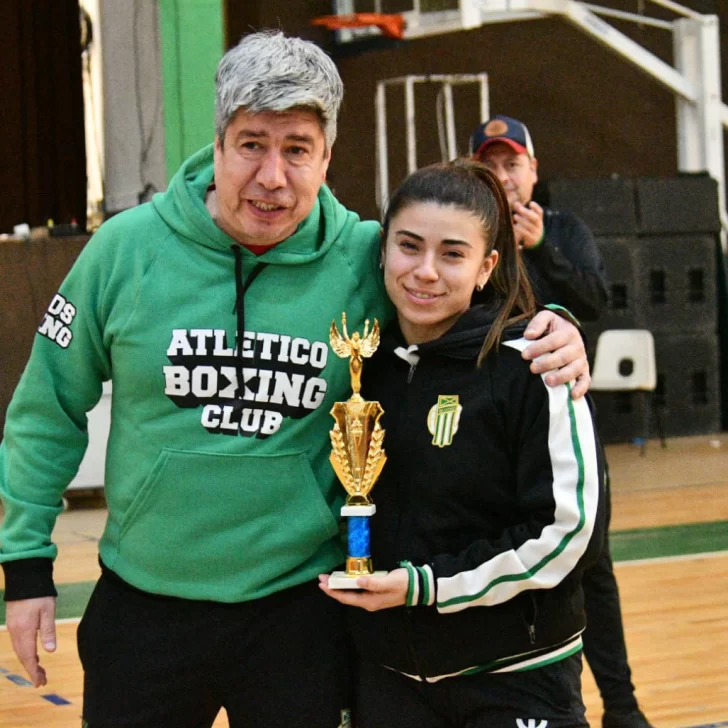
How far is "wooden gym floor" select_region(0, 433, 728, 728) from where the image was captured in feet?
12.5

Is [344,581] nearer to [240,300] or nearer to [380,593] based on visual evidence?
[380,593]

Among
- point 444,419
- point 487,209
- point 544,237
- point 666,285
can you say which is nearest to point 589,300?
point 544,237

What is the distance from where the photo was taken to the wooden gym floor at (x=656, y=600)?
12.5ft

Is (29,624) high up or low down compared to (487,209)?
down

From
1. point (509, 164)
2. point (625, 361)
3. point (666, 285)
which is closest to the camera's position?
point (509, 164)

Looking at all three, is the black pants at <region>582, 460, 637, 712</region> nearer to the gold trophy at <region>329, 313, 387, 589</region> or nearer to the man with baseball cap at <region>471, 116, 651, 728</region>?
the man with baseball cap at <region>471, 116, 651, 728</region>

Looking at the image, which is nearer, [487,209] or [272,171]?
[272,171]

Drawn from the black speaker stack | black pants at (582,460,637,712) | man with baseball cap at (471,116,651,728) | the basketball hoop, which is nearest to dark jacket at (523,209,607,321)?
man with baseball cap at (471,116,651,728)

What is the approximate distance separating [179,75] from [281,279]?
16.5ft

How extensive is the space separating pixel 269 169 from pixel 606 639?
2004mm

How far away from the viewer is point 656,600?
5.03 metres

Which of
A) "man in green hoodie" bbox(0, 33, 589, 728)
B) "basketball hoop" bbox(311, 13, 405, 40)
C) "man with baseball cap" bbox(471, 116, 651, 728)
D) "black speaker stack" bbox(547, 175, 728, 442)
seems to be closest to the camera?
"man in green hoodie" bbox(0, 33, 589, 728)

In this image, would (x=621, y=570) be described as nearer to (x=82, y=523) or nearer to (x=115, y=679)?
(x=82, y=523)

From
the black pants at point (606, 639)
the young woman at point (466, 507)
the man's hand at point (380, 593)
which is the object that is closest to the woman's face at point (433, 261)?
the young woman at point (466, 507)
